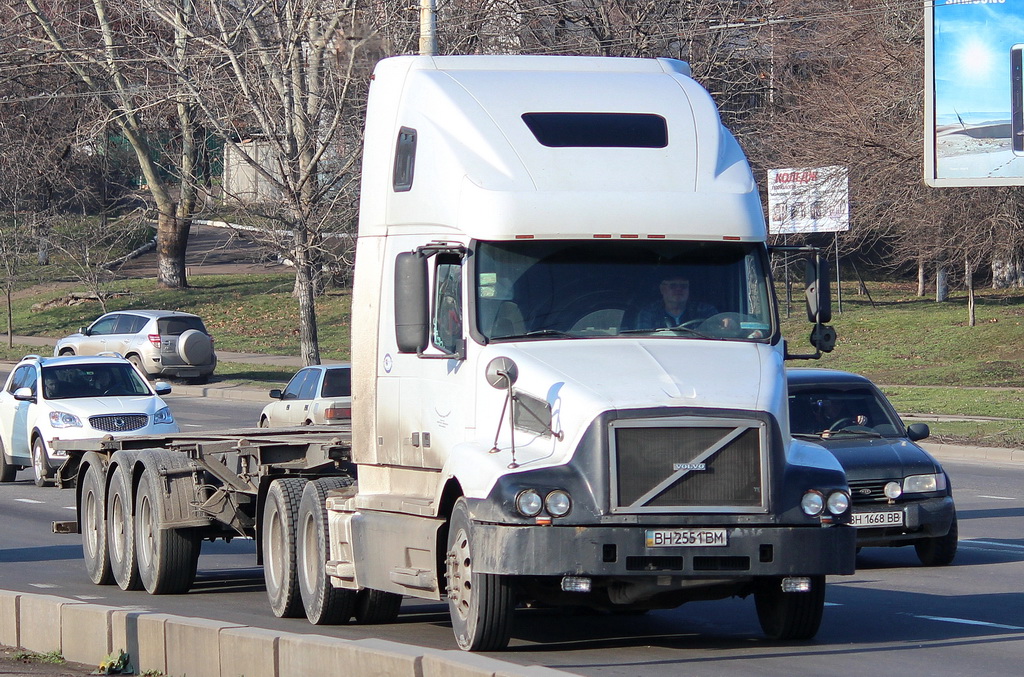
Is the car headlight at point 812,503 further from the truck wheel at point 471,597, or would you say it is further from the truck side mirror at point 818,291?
the truck wheel at point 471,597

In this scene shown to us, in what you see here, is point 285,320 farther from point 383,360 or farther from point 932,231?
point 383,360

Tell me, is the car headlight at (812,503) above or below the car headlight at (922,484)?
above

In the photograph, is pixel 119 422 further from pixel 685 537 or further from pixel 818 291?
pixel 685 537

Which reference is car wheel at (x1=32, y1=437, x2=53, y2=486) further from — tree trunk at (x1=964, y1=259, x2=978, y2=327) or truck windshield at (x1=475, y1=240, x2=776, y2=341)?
→ tree trunk at (x1=964, y1=259, x2=978, y2=327)

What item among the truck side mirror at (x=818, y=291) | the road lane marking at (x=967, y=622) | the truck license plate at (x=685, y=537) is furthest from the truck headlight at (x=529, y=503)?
the road lane marking at (x=967, y=622)

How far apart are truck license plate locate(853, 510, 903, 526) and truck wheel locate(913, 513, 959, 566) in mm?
529

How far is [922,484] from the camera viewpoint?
1222 centimetres

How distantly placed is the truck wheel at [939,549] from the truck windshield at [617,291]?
15.7ft

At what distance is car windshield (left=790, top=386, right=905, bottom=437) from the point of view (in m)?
13.2

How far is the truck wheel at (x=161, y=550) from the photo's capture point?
1161 cm

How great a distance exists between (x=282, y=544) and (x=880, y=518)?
196 inches

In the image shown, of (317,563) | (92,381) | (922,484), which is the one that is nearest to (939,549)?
(922,484)

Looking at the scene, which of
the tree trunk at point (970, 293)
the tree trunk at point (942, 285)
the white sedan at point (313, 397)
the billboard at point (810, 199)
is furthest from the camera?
the tree trunk at point (942, 285)

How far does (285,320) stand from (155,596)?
3566 cm
